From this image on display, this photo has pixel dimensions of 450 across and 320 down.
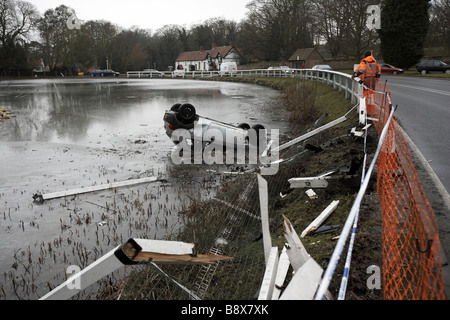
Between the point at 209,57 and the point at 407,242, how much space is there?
93.6 m

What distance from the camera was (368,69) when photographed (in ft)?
39.1

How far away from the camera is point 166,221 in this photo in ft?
22.1

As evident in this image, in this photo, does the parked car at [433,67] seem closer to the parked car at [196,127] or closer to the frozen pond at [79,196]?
the frozen pond at [79,196]

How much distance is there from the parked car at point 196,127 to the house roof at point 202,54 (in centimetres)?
8166

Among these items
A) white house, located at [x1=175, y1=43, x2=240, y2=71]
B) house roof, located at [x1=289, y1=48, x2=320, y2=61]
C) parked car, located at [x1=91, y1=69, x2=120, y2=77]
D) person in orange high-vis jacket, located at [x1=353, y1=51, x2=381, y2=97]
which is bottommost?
person in orange high-vis jacket, located at [x1=353, y1=51, x2=381, y2=97]

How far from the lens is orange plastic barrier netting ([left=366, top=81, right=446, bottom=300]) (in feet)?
9.79

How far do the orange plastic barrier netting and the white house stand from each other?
3193 inches

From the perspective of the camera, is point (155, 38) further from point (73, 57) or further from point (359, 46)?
point (359, 46)

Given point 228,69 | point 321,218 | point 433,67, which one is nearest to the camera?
point 321,218

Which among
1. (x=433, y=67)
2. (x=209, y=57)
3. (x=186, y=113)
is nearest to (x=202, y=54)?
(x=209, y=57)

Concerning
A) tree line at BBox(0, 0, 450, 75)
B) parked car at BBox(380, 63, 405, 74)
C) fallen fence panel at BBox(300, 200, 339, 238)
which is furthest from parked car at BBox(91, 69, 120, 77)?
fallen fence panel at BBox(300, 200, 339, 238)

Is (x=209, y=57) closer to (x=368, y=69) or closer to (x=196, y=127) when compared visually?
(x=368, y=69)

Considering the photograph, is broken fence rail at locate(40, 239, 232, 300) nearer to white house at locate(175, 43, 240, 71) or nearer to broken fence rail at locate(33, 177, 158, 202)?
broken fence rail at locate(33, 177, 158, 202)
